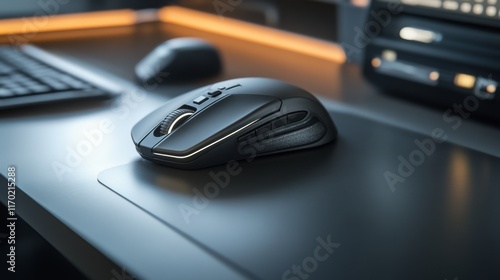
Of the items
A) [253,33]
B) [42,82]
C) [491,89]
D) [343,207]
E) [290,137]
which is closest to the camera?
[343,207]

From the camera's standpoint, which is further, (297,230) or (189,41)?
(189,41)

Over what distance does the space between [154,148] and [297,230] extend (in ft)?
0.62

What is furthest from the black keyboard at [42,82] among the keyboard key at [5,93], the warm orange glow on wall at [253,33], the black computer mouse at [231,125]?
the warm orange glow on wall at [253,33]

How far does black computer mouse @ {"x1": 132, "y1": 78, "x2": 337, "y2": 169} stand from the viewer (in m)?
0.68

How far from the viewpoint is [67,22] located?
138 cm

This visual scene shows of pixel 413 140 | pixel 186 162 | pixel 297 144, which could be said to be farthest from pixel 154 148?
pixel 413 140

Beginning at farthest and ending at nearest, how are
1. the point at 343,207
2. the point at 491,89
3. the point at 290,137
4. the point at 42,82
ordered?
the point at 42,82, the point at 491,89, the point at 290,137, the point at 343,207

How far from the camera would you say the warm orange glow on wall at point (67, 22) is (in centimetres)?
130

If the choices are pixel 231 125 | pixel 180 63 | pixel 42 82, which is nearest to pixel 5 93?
pixel 42 82

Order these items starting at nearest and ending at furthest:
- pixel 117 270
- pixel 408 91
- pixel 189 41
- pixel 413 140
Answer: pixel 117 270
pixel 413 140
pixel 408 91
pixel 189 41

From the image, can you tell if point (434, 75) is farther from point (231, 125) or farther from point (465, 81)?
point (231, 125)

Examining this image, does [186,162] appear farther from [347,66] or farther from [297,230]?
[347,66]

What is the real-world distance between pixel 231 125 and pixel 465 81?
34 cm

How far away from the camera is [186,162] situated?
67 centimetres
